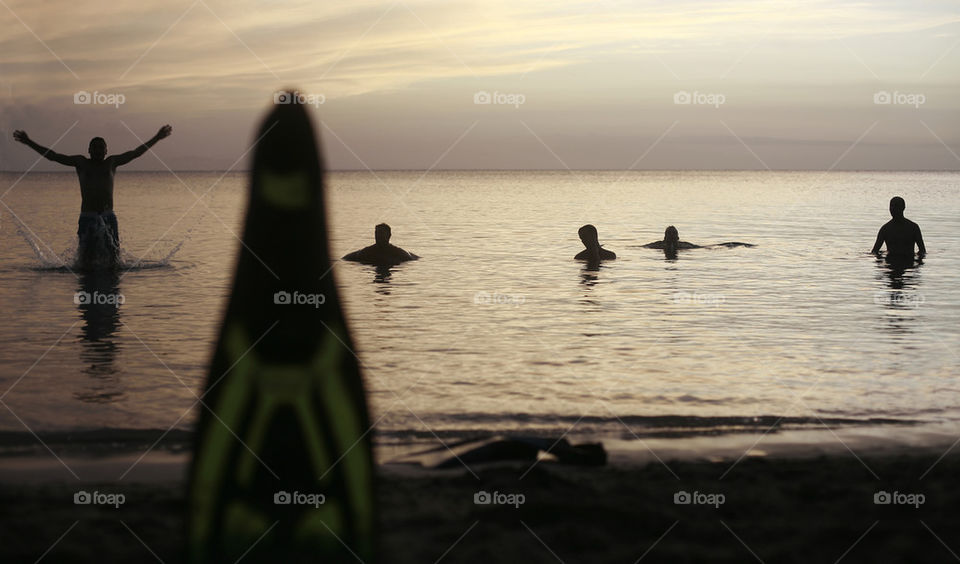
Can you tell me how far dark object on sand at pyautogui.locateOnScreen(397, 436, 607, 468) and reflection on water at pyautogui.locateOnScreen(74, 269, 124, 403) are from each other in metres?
4.09

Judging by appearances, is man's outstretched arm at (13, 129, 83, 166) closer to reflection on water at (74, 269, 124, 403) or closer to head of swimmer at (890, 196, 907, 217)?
reflection on water at (74, 269, 124, 403)

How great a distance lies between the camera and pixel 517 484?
6.34 metres

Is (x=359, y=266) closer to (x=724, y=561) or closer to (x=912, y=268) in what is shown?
(x=912, y=268)

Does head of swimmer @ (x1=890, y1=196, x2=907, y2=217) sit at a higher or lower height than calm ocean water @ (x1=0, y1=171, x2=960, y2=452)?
higher

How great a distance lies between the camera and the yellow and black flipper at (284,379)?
6.17m

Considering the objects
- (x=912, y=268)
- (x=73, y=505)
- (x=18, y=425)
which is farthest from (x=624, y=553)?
(x=912, y=268)

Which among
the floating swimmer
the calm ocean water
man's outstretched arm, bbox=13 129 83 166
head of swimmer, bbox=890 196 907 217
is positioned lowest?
the calm ocean water

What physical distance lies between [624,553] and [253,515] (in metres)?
2.51

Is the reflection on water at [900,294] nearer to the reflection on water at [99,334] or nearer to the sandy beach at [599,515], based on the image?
the sandy beach at [599,515]

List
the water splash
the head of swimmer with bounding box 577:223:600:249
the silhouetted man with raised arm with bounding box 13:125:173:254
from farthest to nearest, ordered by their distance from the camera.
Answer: the head of swimmer with bounding box 577:223:600:249, the water splash, the silhouetted man with raised arm with bounding box 13:125:173:254

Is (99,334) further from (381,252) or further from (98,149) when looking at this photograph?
(381,252)

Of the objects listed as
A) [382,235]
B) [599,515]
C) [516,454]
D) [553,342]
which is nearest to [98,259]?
[382,235]

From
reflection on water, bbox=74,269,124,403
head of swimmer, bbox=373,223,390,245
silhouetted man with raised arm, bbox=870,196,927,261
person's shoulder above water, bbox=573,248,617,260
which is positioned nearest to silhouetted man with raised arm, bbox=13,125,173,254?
reflection on water, bbox=74,269,124,403

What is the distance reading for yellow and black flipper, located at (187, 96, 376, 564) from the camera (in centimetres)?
617
